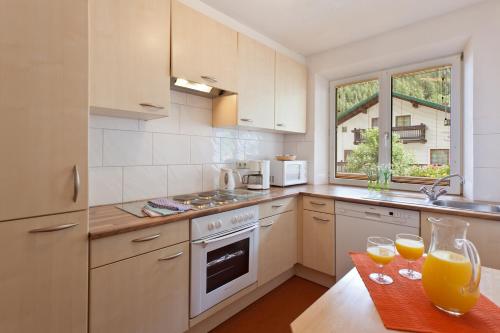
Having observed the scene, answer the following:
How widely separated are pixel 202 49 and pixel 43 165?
4.27 feet

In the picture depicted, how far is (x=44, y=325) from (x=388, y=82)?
10.6ft

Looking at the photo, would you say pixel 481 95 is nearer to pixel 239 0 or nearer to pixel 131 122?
pixel 239 0

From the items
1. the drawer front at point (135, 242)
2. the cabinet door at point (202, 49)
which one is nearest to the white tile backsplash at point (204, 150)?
the cabinet door at point (202, 49)

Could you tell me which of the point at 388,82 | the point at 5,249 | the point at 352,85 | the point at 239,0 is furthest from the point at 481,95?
the point at 5,249

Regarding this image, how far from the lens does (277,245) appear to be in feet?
7.32

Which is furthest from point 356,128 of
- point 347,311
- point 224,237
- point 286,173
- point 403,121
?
point 347,311

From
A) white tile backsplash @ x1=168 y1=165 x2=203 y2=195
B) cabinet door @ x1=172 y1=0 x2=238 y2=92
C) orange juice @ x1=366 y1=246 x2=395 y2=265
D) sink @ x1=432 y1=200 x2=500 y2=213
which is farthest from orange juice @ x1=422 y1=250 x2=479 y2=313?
white tile backsplash @ x1=168 y1=165 x2=203 y2=195

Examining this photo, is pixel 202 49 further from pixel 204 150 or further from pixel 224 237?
pixel 224 237

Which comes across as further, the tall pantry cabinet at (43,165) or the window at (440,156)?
the window at (440,156)

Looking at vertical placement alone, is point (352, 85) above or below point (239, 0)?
below

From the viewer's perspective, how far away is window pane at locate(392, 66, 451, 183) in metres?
2.40

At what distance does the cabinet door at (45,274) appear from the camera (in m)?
0.95

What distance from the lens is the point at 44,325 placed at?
103cm

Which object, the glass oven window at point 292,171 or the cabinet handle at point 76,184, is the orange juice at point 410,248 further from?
the glass oven window at point 292,171
